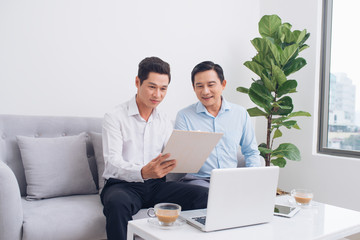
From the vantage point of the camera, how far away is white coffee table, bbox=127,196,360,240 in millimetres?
1151

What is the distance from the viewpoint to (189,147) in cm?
154

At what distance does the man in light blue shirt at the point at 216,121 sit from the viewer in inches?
87.0

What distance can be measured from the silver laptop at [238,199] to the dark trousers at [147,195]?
387 mm

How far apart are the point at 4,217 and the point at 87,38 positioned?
4.90ft

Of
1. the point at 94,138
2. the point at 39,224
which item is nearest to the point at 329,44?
the point at 94,138

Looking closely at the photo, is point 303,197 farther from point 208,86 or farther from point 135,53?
point 135,53

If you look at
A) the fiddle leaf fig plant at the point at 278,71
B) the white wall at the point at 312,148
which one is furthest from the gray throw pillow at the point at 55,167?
the white wall at the point at 312,148

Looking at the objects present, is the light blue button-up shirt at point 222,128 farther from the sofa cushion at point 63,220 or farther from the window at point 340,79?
the window at point 340,79

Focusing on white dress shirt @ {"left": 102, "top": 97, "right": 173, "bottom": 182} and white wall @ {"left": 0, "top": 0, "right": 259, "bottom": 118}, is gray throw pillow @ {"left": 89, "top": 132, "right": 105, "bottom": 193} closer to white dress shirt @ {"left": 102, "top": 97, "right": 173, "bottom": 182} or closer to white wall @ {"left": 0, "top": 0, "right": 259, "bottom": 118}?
white dress shirt @ {"left": 102, "top": 97, "right": 173, "bottom": 182}

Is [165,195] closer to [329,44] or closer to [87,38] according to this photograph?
[87,38]

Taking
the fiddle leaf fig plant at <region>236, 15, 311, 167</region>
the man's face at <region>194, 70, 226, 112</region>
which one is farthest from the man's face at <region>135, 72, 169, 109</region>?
the fiddle leaf fig plant at <region>236, 15, 311, 167</region>

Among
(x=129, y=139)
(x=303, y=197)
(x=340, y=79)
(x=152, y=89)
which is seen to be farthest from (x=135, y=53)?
(x=340, y=79)

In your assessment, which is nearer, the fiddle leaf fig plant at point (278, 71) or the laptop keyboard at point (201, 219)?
the laptop keyboard at point (201, 219)

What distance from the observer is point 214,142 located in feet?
5.23
